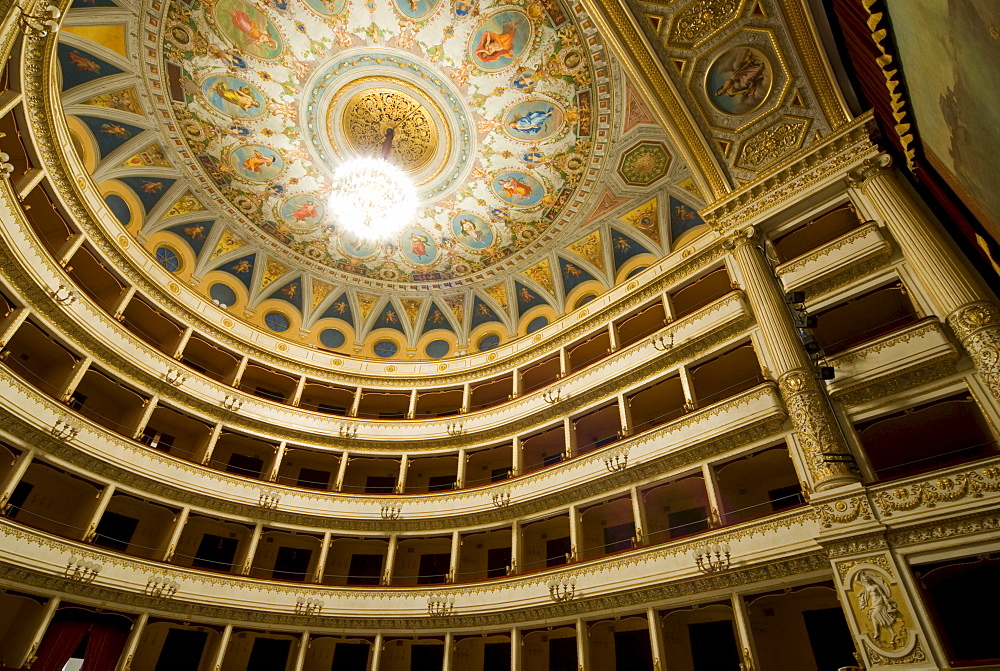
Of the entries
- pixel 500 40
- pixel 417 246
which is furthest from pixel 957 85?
pixel 417 246

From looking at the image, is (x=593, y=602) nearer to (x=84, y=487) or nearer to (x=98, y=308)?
(x=84, y=487)

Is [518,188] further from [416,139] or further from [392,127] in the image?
[392,127]

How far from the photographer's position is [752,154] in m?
14.8

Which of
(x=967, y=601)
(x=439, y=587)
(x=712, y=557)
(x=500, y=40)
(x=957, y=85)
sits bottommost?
(x=967, y=601)

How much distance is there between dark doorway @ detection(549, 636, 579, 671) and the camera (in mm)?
15664

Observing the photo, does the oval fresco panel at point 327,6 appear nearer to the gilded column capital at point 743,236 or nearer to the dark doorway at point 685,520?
the gilded column capital at point 743,236

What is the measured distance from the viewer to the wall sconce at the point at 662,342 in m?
15.7

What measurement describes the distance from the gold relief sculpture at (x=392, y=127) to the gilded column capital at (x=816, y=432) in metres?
14.8

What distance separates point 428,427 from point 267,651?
943 cm

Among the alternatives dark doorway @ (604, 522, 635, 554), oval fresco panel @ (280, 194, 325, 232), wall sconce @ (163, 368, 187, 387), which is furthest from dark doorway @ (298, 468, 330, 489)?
dark doorway @ (604, 522, 635, 554)

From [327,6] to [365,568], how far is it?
20114mm

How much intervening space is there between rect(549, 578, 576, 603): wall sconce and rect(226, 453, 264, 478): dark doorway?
41.9 feet

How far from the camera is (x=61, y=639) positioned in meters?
13.0

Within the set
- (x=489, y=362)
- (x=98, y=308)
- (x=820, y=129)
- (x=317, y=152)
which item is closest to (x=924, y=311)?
(x=820, y=129)
